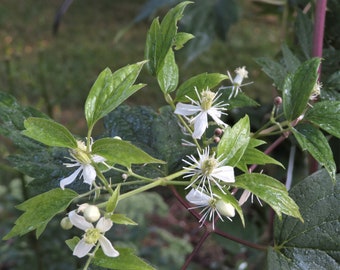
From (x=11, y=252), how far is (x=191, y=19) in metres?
0.56

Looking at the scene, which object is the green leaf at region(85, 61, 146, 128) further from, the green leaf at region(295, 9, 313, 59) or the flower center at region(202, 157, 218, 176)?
the green leaf at region(295, 9, 313, 59)

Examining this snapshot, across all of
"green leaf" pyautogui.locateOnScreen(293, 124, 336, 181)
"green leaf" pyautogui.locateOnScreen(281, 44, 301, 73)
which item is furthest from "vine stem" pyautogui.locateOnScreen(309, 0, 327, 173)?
"green leaf" pyautogui.locateOnScreen(293, 124, 336, 181)

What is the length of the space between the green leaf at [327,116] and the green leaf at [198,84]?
73 millimetres

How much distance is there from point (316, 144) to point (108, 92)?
16 cm

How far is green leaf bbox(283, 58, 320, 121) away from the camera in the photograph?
1.30 ft

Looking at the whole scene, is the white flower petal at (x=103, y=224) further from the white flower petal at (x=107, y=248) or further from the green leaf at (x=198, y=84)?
the green leaf at (x=198, y=84)

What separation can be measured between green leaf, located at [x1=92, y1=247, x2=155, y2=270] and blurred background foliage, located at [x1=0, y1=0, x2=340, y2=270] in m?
0.15

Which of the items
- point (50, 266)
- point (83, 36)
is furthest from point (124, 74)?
point (83, 36)

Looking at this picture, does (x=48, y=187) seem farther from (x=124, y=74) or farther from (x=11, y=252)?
(x=11, y=252)

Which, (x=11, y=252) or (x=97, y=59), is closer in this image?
(x=11, y=252)

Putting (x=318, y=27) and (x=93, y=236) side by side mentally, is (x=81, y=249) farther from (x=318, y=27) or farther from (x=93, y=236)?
(x=318, y=27)

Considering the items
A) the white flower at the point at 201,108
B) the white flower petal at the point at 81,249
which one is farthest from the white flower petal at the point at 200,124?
the white flower petal at the point at 81,249

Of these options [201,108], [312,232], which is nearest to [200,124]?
[201,108]

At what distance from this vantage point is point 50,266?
1.05 meters
